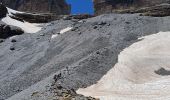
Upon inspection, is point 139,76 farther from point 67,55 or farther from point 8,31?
point 8,31

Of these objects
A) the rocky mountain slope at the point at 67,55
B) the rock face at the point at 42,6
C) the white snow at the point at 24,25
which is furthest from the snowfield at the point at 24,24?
the rock face at the point at 42,6

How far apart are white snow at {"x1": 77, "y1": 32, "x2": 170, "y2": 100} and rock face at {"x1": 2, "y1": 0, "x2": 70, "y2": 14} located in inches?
1490

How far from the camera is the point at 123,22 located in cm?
2086

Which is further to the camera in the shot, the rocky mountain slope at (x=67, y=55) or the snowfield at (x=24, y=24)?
the snowfield at (x=24, y=24)

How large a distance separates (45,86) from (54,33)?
10713 millimetres

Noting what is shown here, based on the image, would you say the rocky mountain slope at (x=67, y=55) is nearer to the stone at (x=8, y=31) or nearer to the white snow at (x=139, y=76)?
the white snow at (x=139, y=76)

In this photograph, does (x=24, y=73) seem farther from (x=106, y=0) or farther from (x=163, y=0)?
(x=106, y=0)

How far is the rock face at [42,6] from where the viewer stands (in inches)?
2170

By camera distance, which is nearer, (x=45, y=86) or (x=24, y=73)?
(x=45, y=86)

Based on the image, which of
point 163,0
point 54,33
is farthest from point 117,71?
point 163,0

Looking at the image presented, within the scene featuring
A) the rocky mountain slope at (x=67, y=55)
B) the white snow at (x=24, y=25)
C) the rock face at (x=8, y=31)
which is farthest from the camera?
the white snow at (x=24, y=25)

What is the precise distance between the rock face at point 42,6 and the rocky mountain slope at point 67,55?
30079 mm

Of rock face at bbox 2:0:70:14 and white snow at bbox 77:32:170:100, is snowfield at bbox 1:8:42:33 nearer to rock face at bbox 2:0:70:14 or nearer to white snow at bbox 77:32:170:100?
white snow at bbox 77:32:170:100

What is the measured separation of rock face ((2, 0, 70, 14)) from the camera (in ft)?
181
